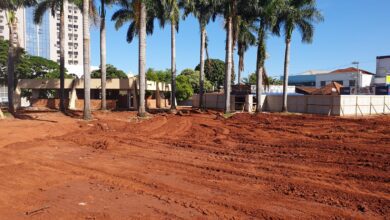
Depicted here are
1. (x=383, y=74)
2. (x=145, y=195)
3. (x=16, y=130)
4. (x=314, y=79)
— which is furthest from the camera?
(x=314, y=79)

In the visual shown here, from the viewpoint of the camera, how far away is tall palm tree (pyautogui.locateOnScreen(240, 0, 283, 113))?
3450cm

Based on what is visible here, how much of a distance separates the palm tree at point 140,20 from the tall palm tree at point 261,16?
28.8 feet

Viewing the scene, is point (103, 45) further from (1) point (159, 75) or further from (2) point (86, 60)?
(1) point (159, 75)

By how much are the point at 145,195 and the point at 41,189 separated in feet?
7.93

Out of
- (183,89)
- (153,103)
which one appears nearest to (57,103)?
(153,103)

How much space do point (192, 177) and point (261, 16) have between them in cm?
2950

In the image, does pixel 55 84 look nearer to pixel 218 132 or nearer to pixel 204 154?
pixel 218 132

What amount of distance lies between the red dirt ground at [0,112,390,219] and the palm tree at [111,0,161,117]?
36.9ft

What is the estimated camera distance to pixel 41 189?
26.8 feet

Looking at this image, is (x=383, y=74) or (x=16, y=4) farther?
(x=383, y=74)

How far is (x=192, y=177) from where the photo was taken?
9406 mm

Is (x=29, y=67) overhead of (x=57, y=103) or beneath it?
overhead

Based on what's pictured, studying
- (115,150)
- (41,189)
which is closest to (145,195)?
(41,189)

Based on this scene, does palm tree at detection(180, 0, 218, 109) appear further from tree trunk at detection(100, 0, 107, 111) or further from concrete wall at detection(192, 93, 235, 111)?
concrete wall at detection(192, 93, 235, 111)
